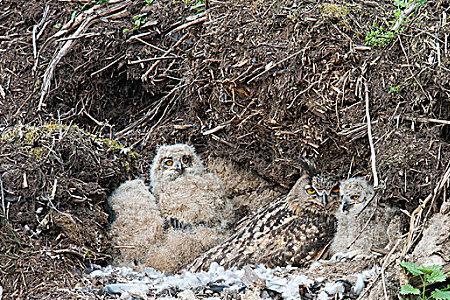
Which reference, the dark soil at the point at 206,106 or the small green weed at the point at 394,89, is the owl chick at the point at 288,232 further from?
A: the small green weed at the point at 394,89

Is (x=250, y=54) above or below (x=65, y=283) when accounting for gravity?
above

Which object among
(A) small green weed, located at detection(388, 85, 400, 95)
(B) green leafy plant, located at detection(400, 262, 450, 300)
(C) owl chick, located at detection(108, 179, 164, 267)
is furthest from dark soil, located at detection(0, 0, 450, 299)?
(B) green leafy plant, located at detection(400, 262, 450, 300)

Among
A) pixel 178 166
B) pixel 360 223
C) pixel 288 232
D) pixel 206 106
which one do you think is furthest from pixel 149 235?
pixel 360 223

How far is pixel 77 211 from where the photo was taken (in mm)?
6383

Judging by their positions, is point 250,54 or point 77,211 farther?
point 250,54

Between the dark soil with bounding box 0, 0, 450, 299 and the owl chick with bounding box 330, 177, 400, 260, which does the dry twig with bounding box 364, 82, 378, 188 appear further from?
the owl chick with bounding box 330, 177, 400, 260

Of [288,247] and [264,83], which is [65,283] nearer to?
[288,247]

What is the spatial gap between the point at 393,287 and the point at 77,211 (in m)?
3.00

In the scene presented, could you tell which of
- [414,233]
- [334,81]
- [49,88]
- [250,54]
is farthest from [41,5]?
[414,233]

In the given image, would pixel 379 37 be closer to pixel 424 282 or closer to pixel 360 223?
pixel 360 223

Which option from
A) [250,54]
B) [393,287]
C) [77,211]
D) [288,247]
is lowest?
[288,247]

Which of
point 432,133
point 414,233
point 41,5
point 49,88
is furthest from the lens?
point 41,5

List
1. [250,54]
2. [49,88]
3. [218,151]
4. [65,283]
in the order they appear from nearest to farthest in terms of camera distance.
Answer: [65,283]
[250,54]
[218,151]
[49,88]

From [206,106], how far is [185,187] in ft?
2.79
